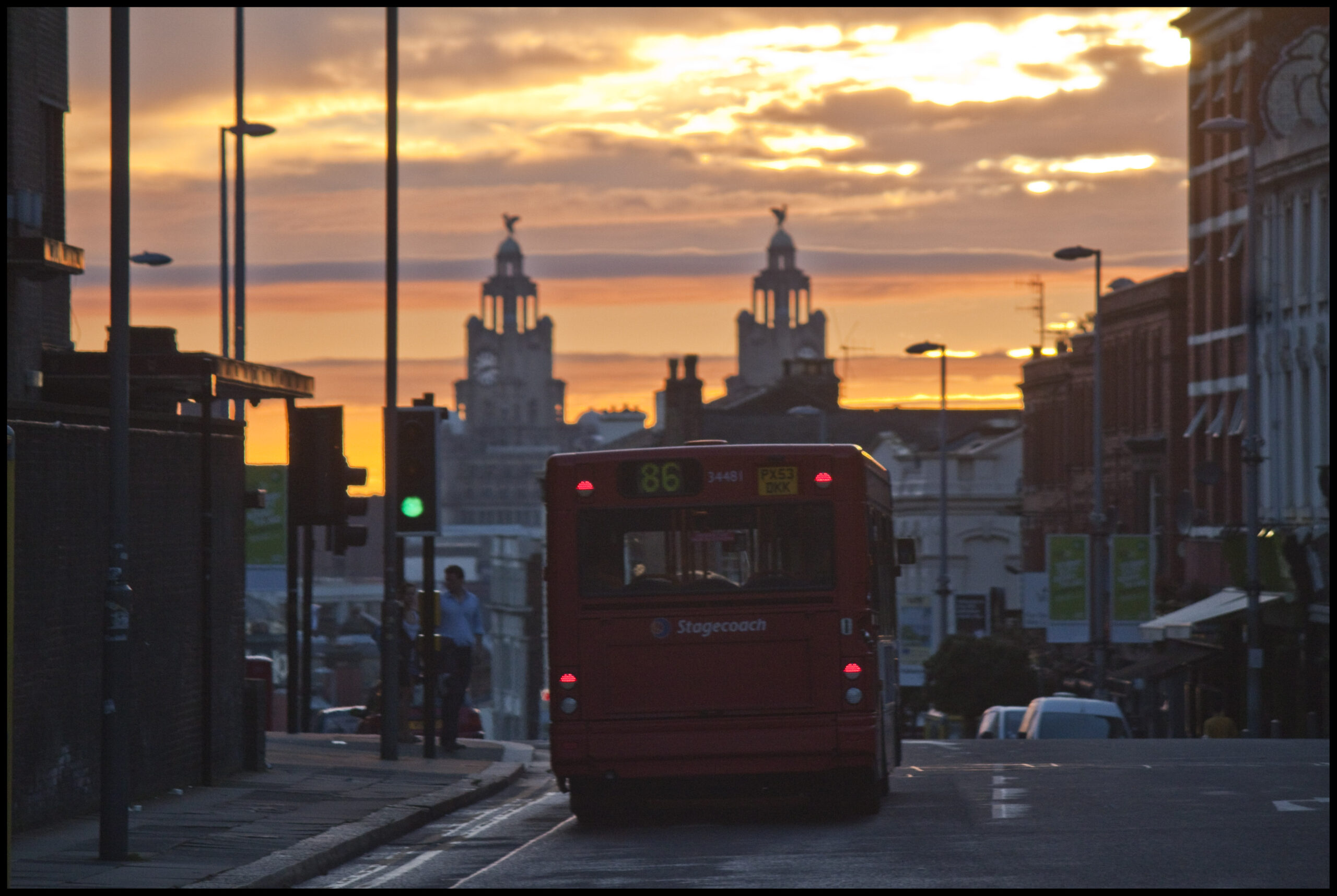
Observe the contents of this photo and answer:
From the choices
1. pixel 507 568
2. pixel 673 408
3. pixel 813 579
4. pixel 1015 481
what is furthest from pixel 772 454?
pixel 507 568

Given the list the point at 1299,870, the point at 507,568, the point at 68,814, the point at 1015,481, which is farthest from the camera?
the point at 507,568

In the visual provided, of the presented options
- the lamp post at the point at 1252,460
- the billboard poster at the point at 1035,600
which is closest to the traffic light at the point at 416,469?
the lamp post at the point at 1252,460

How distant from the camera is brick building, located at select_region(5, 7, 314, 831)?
1459cm

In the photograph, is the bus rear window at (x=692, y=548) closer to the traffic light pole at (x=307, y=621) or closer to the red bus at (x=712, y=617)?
the red bus at (x=712, y=617)

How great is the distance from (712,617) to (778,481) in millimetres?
1083

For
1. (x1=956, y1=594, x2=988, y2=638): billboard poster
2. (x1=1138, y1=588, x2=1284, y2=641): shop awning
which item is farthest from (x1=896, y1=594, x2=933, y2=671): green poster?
(x1=1138, y1=588, x2=1284, y2=641): shop awning

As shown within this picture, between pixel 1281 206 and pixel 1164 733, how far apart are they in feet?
43.9

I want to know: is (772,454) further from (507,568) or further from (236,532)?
(507,568)

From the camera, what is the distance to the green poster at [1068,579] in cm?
4694

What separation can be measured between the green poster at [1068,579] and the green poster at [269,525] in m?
21.1

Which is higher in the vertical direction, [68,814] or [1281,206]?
[1281,206]

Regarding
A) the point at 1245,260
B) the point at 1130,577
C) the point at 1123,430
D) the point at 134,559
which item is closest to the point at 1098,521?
the point at 1130,577

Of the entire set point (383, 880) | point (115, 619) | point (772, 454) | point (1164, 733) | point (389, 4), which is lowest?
point (1164, 733)

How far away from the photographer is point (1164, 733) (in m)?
51.8
